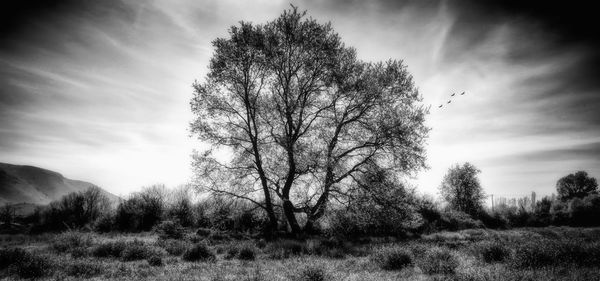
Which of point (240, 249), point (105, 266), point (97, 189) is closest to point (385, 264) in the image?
point (240, 249)

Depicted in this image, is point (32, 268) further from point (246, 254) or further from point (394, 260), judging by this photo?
point (394, 260)

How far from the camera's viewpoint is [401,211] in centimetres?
1572

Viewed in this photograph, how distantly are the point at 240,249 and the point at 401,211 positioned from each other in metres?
9.42

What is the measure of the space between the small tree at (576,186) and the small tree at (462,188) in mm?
55006

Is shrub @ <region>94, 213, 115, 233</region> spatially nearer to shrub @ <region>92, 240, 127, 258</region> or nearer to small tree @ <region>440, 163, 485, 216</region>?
shrub @ <region>92, 240, 127, 258</region>

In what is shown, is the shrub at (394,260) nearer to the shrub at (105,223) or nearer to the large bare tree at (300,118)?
the large bare tree at (300,118)

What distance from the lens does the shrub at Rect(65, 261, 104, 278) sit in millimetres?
7246

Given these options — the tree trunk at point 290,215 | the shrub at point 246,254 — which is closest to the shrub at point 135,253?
the shrub at point 246,254

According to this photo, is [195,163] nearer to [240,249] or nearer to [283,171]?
[283,171]

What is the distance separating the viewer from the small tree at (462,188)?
43.9 m

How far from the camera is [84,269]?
7539 millimetres

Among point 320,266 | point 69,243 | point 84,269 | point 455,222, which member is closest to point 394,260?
point 320,266

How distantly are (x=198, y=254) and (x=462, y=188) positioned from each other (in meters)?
46.2

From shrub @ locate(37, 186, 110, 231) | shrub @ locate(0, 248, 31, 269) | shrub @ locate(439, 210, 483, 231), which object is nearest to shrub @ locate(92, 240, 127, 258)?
shrub @ locate(0, 248, 31, 269)
